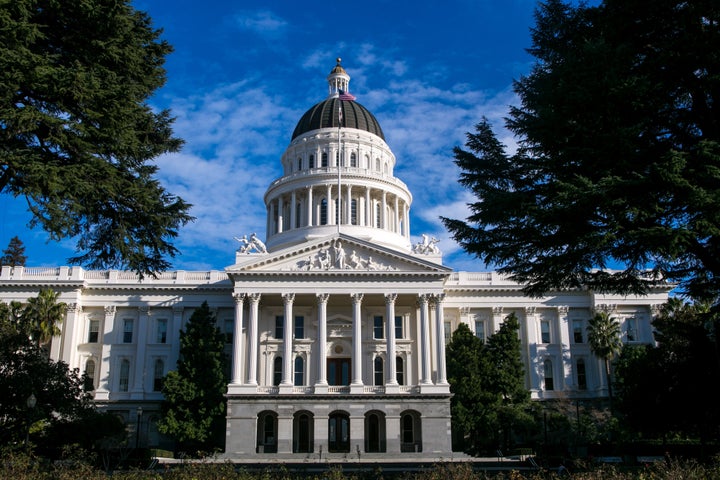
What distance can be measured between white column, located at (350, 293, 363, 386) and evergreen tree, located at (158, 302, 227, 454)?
9.92 metres

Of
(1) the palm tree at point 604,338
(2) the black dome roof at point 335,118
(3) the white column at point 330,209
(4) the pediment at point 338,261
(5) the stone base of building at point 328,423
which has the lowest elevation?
(5) the stone base of building at point 328,423

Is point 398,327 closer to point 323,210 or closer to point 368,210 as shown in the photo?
point 368,210

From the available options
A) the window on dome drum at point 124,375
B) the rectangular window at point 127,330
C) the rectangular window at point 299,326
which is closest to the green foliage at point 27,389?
the window on dome drum at point 124,375

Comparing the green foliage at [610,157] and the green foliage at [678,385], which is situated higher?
the green foliage at [610,157]

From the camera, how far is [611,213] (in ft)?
59.2

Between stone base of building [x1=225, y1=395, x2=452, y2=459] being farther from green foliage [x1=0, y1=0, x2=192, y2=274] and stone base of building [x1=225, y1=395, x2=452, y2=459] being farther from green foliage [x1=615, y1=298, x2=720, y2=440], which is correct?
green foliage [x1=0, y1=0, x2=192, y2=274]

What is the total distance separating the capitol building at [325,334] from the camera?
53.1m

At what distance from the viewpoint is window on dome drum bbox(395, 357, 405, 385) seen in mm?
59219

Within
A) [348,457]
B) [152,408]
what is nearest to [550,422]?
[348,457]

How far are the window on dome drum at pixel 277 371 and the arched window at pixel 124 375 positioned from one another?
532 inches

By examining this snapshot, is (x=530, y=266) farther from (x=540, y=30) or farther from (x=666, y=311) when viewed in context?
(x=666, y=311)

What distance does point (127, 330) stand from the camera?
207 feet

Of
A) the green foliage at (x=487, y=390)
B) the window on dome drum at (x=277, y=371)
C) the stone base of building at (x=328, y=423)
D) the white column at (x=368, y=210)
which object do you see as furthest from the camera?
the white column at (x=368, y=210)

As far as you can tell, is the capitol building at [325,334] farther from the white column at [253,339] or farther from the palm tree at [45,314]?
the palm tree at [45,314]
